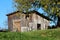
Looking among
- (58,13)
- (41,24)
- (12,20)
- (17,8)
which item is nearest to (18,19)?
(12,20)

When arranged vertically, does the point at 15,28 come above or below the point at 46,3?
below

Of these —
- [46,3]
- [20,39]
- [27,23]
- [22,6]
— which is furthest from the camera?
[27,23]

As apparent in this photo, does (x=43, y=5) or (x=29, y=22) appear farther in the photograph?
→ (x=29, y=22)

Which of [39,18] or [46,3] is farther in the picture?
[39,18]

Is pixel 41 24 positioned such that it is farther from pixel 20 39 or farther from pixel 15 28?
pixel 20 39

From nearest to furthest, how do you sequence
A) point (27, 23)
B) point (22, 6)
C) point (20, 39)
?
point (20, 39)
point (22, 6)
point (27, 23)

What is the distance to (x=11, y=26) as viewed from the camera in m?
45.3

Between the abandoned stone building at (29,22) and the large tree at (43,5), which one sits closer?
the large tree at (43,5)

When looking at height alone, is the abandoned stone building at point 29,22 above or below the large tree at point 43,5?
below

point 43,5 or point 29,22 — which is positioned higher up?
point 43,5

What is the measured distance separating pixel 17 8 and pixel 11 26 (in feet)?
35.6

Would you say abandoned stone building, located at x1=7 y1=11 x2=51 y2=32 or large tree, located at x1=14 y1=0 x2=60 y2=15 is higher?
large tree, located at x1=14 y1=0 x2=60 y2=15

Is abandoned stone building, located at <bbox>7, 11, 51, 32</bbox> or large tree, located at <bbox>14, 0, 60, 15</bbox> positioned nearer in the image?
large tree, located at <bbox>14, 0, 60, 15</bbox>

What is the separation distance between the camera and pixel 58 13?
1293 inches
